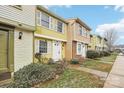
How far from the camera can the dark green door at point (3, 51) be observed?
328 inches

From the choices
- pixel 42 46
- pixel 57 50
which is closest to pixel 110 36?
pixel 57 50

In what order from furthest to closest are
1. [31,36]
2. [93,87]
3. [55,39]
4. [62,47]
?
[62,47]
[55,39]
[31,36]
[93,87]

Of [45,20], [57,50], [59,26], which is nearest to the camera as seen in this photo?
[45,20]

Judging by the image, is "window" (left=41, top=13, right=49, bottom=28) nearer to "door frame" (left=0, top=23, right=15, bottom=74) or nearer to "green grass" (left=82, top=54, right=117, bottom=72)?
"green grass" (left=82, top=54, right=117, bottom=72)

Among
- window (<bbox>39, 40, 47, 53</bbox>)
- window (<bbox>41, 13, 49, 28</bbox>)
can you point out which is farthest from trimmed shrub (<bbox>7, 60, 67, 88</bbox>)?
window (<bbox>41, 13, 49, 28</bbox>)

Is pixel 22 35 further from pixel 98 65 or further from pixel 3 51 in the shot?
pixel 98 65

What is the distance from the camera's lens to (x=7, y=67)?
8.66 metres

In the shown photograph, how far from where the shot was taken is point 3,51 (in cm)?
848

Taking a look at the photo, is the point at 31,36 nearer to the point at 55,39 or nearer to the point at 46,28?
the point at 46,28

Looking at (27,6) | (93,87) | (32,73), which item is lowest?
(93,87)

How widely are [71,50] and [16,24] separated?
470 inches

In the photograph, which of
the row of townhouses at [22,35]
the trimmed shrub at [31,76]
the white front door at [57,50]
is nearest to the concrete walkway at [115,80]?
the trimmed shrub at [31,76]

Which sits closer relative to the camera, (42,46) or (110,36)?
(42,46)
